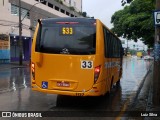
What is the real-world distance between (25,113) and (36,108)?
3.29ft

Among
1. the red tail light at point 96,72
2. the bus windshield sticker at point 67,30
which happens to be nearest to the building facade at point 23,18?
the bus windshield sticker at point 67,30

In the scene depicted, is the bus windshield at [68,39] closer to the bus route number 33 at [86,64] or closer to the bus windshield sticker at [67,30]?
the bus windshield sticker at [67,30]

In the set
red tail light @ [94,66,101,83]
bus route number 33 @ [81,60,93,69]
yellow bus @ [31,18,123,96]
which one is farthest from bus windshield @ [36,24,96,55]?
red tail light @ [94,66,101,83]

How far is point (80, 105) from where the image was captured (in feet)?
38.3

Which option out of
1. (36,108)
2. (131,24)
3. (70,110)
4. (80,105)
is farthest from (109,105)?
(131,24)

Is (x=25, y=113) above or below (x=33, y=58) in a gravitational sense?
below

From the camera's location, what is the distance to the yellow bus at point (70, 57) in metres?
10.4

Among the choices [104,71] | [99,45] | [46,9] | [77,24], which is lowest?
[104,71]

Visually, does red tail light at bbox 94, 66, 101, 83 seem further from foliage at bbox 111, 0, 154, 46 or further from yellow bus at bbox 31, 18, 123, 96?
foliage at bbox 111, 0, 154, 46

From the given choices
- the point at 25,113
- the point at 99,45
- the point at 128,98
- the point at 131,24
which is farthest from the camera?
the point at 131,24

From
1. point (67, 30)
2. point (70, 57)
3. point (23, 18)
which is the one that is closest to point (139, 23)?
point (23, 18)

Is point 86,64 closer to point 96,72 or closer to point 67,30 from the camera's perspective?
point 96,72

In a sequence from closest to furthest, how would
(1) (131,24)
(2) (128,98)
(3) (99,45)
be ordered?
(3) (99,45), (2) (128,98), (1) (131,24)

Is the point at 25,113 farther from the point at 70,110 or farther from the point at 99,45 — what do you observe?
the point at 99,45
